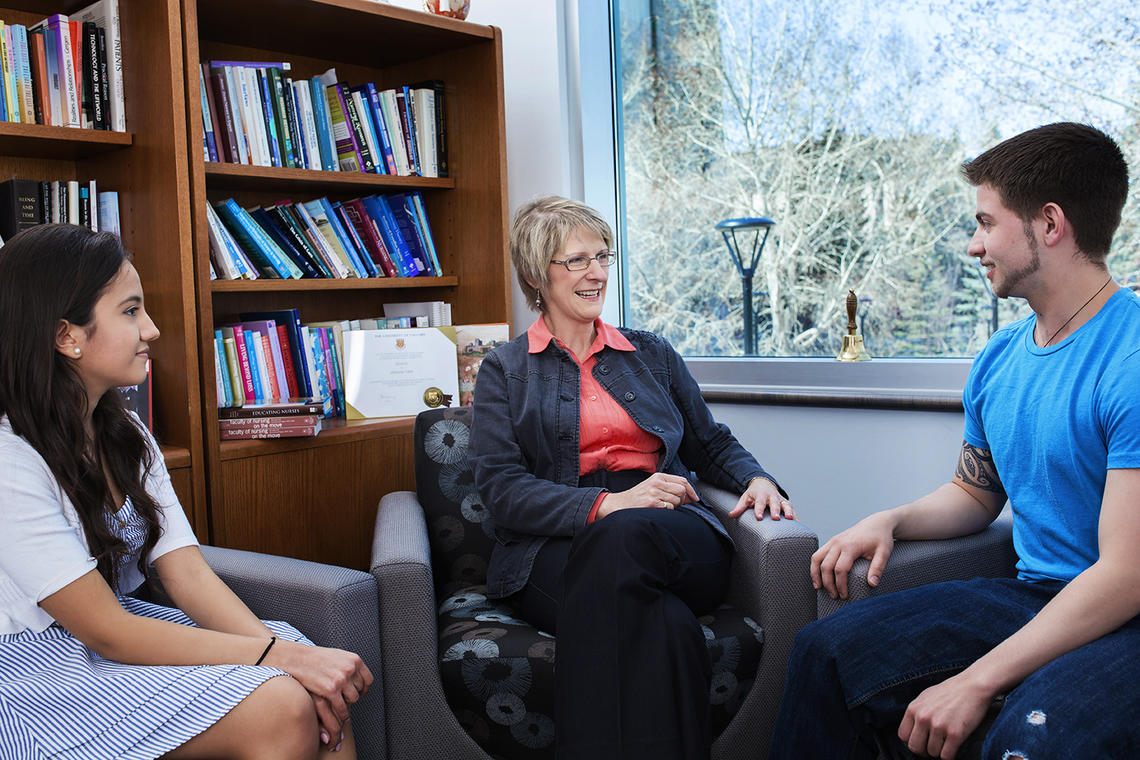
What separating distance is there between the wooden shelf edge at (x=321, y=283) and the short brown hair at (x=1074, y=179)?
168 centimetres

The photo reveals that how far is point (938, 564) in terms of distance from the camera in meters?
1.63

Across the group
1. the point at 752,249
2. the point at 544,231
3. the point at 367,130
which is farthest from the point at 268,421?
the point at 752,249

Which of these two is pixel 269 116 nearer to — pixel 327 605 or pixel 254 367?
pixel 254 367

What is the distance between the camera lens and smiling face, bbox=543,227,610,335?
2055 mm

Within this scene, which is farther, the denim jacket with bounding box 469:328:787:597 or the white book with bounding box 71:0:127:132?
the white book with bounding box 71:0:127:132

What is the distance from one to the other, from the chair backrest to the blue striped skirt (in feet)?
2.52

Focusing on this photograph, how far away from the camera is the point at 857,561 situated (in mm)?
1577

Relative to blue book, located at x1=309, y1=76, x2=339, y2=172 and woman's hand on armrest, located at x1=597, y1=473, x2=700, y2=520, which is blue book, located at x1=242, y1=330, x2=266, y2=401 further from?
woman's hand on armrest, located at x1=597, y1=473, x2=700, y2=520

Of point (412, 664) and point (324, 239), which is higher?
point (324, 239)

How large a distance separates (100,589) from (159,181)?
1155mm

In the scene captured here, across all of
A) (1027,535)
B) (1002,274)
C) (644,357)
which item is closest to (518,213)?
(644,357)

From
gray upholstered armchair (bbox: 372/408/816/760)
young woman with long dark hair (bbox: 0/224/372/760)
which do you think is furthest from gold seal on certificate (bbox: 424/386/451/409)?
young woman with long dark hair (bbox: 0/224/372/760)

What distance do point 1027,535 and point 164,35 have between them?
2.00 meters

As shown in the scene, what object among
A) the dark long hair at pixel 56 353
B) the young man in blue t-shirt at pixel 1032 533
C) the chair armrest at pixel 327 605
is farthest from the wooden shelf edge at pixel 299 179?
the young man in blue t-shirt at pixel 1032 533
